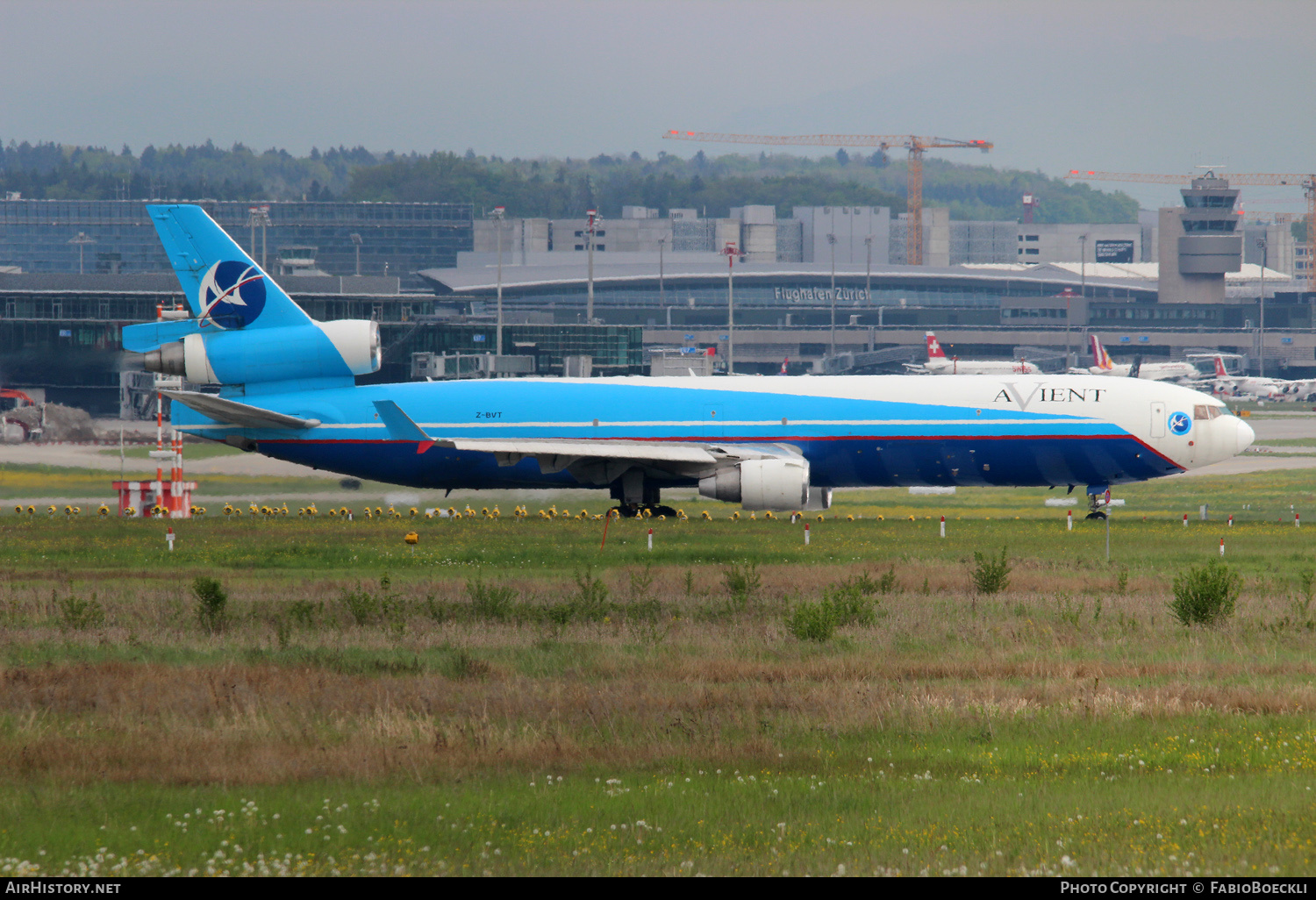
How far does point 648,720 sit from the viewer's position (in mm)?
16391

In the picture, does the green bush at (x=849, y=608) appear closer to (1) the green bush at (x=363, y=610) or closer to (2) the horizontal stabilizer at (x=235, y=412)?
(1) the green bush at (x=363, y=610)

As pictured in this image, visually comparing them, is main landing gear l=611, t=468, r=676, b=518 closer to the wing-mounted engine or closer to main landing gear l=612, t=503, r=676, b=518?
main landing gear l=612, t=503, r=676, b=518

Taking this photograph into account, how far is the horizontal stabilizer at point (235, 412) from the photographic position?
42594 mm

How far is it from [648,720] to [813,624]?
6536 millimetres

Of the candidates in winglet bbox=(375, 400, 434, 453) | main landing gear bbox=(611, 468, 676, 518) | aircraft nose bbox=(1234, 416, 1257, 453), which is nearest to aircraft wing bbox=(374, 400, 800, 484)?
winglet bbox=(375, 400, 434, 453)

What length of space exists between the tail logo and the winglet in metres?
5.14

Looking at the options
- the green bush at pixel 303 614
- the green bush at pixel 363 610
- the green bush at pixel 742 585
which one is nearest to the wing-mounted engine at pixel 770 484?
the green bush at pixel 742 585

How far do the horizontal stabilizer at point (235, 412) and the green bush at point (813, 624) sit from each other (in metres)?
25.4

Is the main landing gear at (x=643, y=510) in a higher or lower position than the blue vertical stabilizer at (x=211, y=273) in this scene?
lower

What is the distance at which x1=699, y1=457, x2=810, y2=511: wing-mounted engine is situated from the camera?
41906mm

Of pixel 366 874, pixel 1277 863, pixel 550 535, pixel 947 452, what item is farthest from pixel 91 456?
pixel 1277 863
